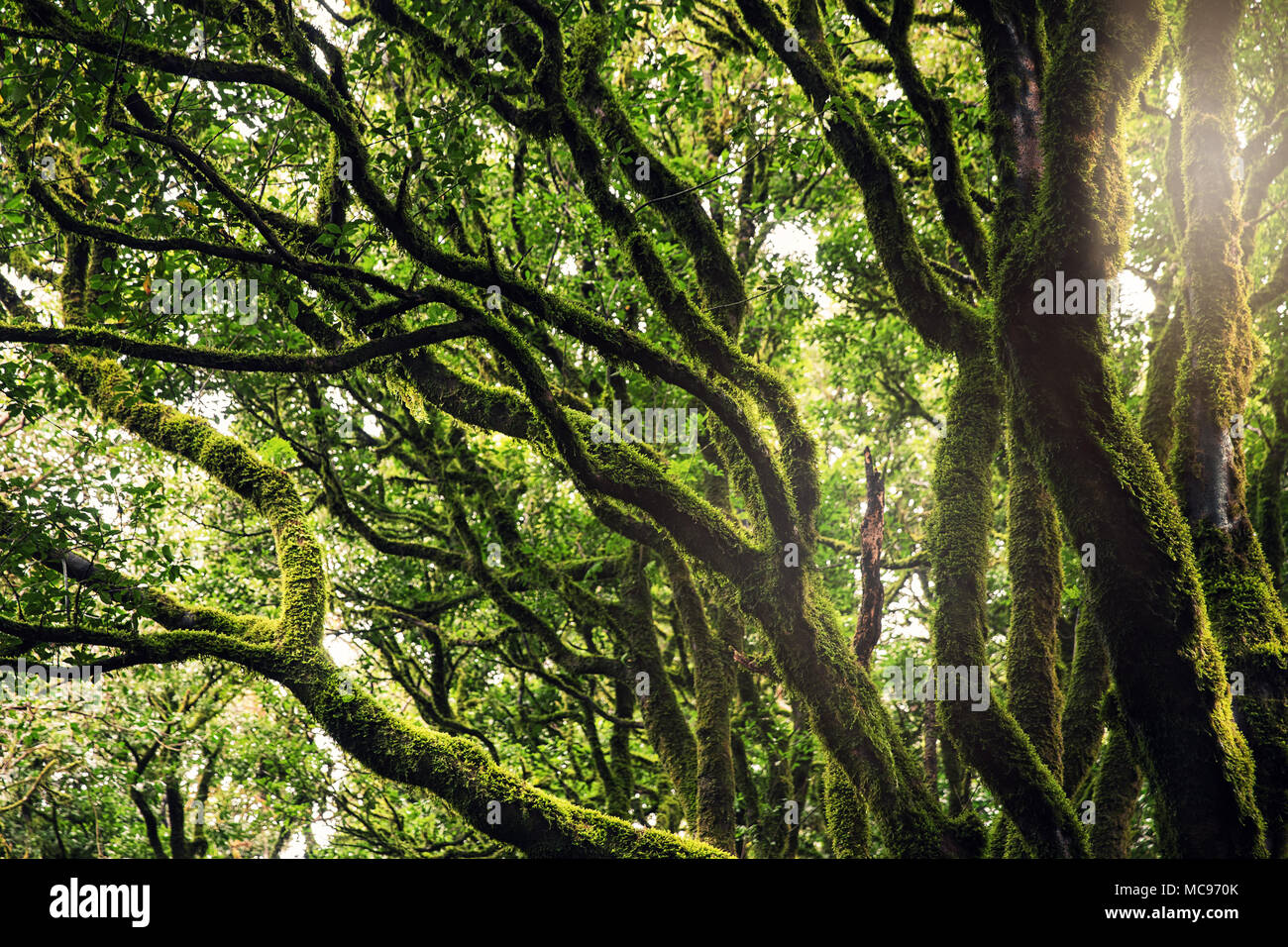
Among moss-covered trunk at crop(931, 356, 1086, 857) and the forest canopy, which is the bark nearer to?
the forest canopy

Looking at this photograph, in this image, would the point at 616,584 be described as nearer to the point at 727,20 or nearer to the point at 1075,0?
the point at 727,20

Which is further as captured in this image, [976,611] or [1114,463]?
[976,611]

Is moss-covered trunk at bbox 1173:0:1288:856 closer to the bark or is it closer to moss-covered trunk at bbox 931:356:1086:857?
the bark

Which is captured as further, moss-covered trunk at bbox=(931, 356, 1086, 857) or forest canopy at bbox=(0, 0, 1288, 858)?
moss-covered trunk at bbox=(931, 356, 1086, 857)

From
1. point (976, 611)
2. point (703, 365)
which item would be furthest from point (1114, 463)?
point (703, 365)

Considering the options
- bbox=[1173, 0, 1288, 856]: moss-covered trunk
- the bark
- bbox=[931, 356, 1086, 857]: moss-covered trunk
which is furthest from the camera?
bbox=[931, 356, 1086, 857]: moss-covered trunk

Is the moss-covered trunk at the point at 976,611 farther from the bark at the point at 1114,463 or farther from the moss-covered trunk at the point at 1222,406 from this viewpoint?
the moss-covered trunk at the point at 1222,406

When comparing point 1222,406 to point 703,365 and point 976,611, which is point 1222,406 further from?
point 703,365

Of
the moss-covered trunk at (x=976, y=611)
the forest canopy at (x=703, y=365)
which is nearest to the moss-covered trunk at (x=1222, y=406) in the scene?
the forest canopy at (x=703, y=365)

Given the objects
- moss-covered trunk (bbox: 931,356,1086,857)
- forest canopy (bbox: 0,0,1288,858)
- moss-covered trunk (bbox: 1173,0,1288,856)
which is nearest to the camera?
forest canopy (bbox: 0,0,1288,858)

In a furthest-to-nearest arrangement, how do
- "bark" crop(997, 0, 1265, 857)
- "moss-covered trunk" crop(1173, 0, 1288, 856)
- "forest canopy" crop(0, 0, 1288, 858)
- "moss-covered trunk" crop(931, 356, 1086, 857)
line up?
"moss-covered trunk" crop(931, 356, 1086, 857) < "moss-covered trunk" crop(1173, 0, 1288, 856) < "forest canopy" crop(0, 0, 1288, 858) < "bark" crop(997, 0, 1265, 857)

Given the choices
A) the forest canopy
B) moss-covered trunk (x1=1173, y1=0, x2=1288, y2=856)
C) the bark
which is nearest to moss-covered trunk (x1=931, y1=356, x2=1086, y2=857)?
the forest canopy

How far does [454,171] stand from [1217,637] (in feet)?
19.8
